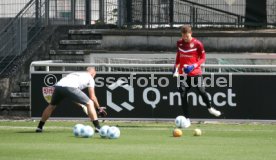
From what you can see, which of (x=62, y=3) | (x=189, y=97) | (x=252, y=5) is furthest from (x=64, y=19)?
(x=189, y=97)

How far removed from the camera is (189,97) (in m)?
23.4

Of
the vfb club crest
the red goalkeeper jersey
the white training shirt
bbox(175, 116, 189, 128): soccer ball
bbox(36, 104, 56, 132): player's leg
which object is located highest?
the red goalkeeper jersey

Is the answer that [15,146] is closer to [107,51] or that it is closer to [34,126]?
[34,126]

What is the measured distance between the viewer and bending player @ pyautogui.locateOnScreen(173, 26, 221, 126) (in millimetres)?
21469

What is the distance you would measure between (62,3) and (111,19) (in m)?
1.65

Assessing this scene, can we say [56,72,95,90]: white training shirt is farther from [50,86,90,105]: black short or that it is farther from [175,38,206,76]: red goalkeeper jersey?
[175,38,206,76]: red goalkeeper jersey

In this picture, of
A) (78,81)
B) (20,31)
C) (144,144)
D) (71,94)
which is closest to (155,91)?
(78,81)

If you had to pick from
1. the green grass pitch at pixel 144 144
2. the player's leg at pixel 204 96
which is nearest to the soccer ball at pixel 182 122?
the green grass pitch at pixel 144 144

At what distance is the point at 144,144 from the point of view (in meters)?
17.2

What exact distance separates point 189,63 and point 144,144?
4817mm

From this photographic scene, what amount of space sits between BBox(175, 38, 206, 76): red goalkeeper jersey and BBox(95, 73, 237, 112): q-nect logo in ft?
4.99

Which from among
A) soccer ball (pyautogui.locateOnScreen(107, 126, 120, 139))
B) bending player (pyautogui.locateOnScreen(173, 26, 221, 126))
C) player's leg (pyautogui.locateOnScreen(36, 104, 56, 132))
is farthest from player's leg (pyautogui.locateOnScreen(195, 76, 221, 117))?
soccer ball (pyautogui.locateOnScreen(107, 126, 120, 139))

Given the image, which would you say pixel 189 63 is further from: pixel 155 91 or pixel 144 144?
pixel 144 144

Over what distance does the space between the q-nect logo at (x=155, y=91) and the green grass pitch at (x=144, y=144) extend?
1.11 m
